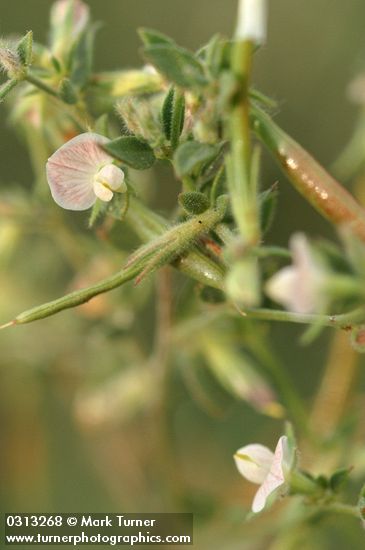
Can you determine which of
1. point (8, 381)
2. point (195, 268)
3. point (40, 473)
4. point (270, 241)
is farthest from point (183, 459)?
point (195, 268)

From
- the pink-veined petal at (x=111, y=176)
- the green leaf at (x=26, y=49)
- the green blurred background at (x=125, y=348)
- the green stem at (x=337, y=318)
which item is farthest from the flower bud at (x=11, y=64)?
the green blurred background at (x=125, y=348)

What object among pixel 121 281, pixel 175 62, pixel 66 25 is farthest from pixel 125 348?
pixel 175 62

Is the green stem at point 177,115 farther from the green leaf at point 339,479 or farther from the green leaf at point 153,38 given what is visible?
the green leaf at point 339,479

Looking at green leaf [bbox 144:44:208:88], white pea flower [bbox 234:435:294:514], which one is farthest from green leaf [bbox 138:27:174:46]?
white pea flower [bbox 234:435:294:514]

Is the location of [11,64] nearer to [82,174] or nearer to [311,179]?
[82,174]

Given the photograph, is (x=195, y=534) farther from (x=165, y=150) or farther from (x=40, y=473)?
(x=165, y=150)

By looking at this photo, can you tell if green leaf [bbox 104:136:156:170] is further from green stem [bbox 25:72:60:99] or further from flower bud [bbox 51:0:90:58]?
flower bud [bbox 51:0:90:58]
